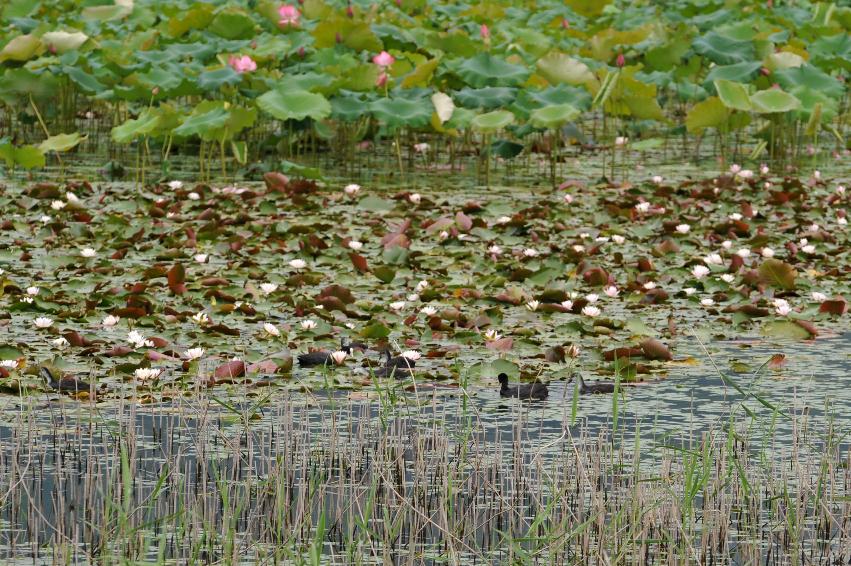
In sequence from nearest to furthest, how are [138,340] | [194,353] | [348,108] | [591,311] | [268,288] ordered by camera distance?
[194,353]
[138,340]
[591,311]
[268,288]
[348,108]

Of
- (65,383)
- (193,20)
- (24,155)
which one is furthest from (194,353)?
(193,20)

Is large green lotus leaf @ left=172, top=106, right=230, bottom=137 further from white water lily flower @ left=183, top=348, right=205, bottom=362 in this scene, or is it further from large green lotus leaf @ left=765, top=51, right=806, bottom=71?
large green lotus leaf @ left=765, top=51, right=806, bottom=71

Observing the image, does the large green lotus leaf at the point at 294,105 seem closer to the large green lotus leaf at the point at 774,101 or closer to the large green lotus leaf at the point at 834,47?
the large green lotus leaf at the point at 774,101

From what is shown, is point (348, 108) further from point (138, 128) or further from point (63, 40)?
point (63, 40)

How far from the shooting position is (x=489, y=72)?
1017cm

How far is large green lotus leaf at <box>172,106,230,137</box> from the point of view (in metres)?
8.96

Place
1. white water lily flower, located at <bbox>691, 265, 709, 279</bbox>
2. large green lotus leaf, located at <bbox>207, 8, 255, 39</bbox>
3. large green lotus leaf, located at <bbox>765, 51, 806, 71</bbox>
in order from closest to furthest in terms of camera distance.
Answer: white water lily flower, located at <bbox>691, 265, 709, 279</bbox> < large green lotus leaf, located at <bbox>765, 51, 806, 71</bbox> < large green lotus leaf, located at <bbox>207, 8, 255, 39</bbox>

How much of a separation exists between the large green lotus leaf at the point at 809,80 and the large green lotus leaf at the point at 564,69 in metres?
1.47

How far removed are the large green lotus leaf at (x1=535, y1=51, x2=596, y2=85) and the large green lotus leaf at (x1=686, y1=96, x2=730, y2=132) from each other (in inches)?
28.4

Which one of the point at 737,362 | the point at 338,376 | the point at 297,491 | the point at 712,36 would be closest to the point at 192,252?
the point at 338,376

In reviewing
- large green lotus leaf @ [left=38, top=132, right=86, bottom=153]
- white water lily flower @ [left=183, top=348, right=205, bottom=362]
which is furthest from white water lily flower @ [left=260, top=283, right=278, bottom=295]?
large green lotus leaf @ [left=38, top=132, right=86, bottom=153]

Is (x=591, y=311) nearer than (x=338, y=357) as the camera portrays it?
No

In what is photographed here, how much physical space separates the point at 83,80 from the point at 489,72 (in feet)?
9.07

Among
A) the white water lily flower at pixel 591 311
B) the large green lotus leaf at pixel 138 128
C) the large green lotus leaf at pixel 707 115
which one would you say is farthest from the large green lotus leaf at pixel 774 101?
the white water lily flower at pixel 591 311
